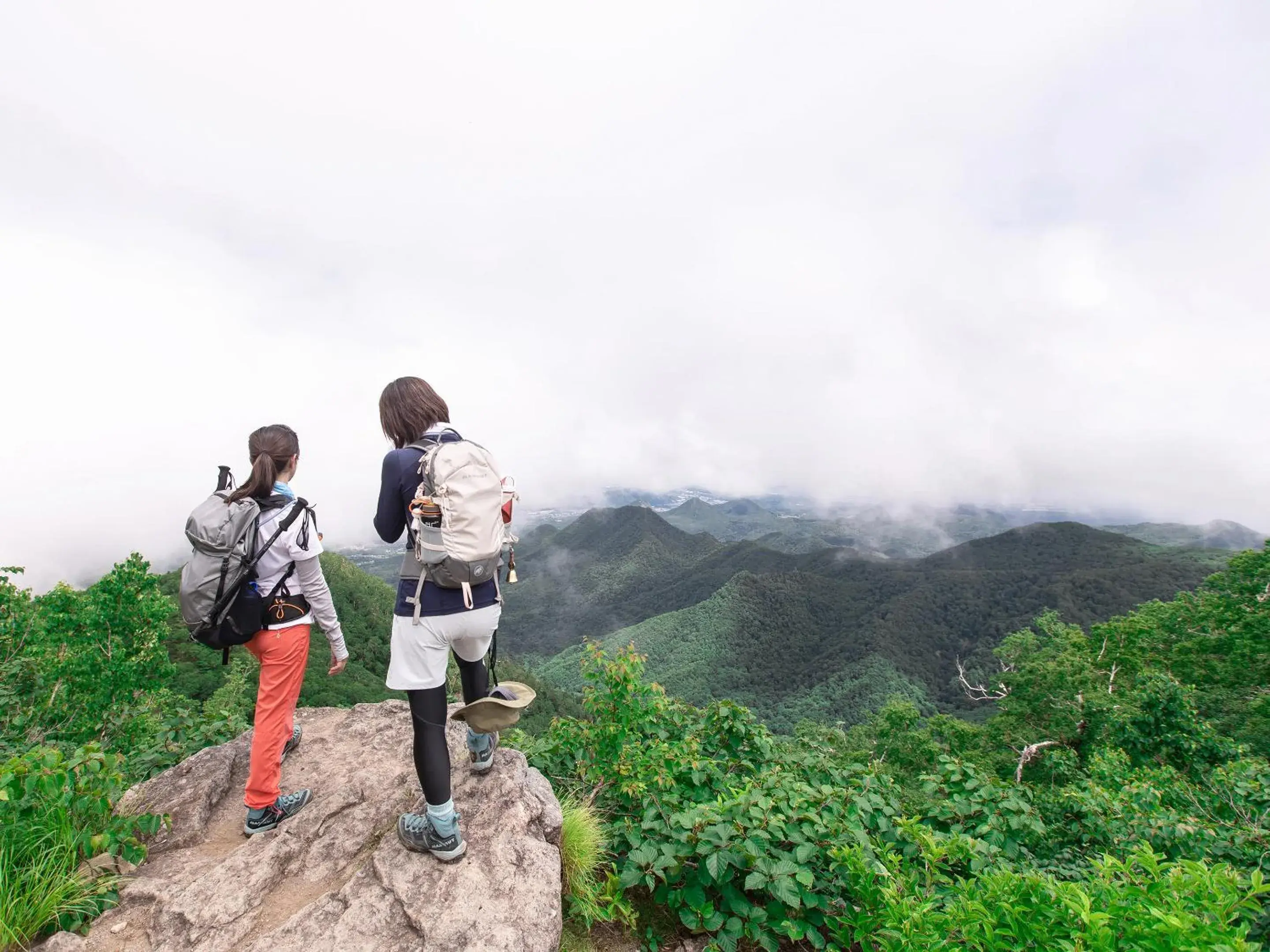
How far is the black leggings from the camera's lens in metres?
3.09

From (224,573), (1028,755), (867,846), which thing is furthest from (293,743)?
(1028,755)

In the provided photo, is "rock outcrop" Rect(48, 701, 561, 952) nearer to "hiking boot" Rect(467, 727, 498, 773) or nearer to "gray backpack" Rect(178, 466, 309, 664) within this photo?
"hiking boot" Rect(467, 727, 498, 773)

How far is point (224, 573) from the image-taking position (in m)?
3.27

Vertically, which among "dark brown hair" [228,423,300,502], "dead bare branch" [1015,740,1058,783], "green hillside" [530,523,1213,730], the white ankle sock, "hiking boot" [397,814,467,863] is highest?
"dark brown hair" [228,423,300,502]

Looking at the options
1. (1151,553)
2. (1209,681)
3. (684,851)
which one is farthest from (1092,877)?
(1151,553)

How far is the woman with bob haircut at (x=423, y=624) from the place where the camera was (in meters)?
3.06

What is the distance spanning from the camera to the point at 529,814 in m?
3.55

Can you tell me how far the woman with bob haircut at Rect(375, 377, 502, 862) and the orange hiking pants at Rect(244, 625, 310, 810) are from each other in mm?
972

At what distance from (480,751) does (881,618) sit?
5635 inches

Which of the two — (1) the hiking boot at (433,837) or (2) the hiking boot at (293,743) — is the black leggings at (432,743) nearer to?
(1) the hiking boot at (433,837)

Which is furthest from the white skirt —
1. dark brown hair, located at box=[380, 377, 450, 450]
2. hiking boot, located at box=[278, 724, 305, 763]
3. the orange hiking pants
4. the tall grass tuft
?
hiking boot, located at box=[278, 724, 305, 763]

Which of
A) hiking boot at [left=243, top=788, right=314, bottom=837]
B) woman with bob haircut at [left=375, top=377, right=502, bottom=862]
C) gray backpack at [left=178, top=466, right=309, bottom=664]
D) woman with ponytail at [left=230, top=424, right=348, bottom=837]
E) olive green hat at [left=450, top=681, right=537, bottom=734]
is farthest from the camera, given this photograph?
hiking boot at [left=243, top=788, right=314, bottom=837]

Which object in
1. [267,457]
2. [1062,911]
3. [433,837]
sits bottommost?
[433,837]

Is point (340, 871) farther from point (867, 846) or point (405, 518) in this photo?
point (867, 846)
